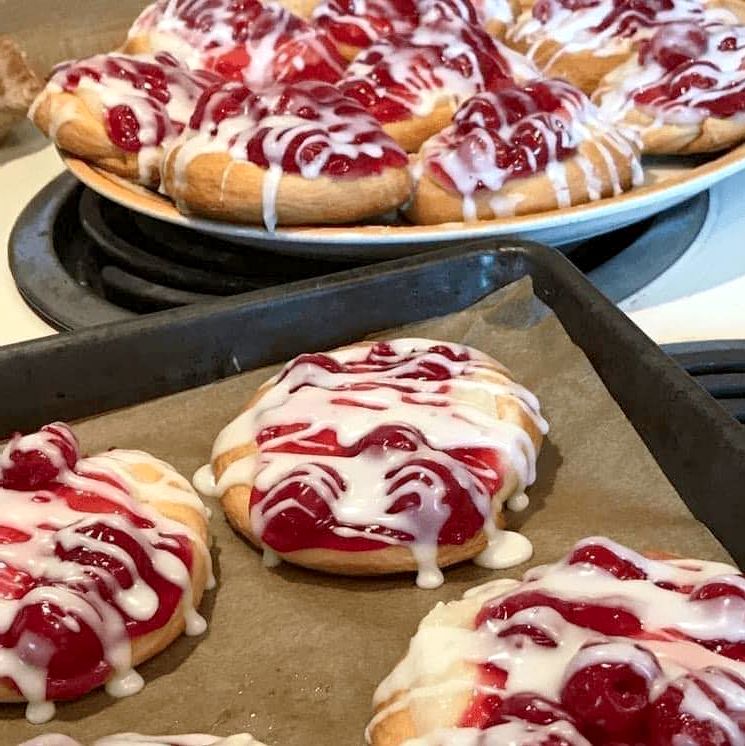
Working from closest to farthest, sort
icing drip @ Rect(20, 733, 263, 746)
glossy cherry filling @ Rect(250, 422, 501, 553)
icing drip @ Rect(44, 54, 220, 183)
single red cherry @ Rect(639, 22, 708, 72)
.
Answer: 1. icing drip @ Rect(20, 733, 263, 746)
2. glossy cherry filling @ Rect(250, 422, 501, 553)
3. icing drip @ Rect(44, 54, 220, 183)
4. single red cherry @ Rect(639, 22, 708, 72)

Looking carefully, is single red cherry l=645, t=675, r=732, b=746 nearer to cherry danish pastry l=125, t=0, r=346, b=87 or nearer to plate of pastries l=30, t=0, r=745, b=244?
plate of pastries l=30, t=0, r=745, b=244

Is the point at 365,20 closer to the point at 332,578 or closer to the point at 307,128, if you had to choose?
the point at 307,128

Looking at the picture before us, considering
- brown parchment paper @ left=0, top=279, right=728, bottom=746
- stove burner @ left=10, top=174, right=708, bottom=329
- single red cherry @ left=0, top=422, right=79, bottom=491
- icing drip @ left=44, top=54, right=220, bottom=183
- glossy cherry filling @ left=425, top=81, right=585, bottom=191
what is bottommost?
stove burner @ left=10, top=174, right=708, bottom=329

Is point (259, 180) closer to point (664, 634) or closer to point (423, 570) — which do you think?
point (423, 570)

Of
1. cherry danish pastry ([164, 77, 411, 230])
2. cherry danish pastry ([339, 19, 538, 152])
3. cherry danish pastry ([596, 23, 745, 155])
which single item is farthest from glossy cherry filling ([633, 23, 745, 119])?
cherry danish pastry ([164, 77, 411, 230])

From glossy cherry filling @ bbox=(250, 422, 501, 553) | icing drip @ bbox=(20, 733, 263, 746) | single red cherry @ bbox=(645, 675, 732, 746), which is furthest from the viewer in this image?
glossy cherry filling @ bbox=(250, 422, 501, 553)

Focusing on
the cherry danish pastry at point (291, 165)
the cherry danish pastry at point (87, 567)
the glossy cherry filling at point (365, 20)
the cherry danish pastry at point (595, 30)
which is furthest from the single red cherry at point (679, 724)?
the glossy cherry filling at point (365, 20)

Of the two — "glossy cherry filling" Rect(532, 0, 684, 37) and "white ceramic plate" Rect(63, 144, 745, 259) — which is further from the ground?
"glossy cherry filling" Rect(532, 0, 684, 37)

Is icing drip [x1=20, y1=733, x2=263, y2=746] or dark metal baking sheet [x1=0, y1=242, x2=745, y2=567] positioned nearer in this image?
icing drip [x1=20, y1=733, x2=263, y2=746]
